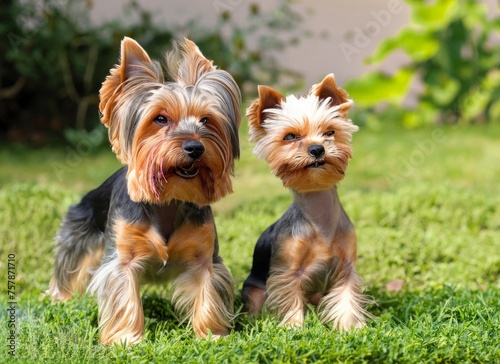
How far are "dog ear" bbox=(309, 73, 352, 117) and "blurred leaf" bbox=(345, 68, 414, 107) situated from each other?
390 inches

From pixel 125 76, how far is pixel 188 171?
66cm

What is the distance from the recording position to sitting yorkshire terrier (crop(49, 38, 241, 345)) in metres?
4.20

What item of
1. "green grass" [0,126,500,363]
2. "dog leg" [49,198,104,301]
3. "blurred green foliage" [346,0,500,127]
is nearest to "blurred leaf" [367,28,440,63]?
"blurred green foliage" [346,0,500,127]

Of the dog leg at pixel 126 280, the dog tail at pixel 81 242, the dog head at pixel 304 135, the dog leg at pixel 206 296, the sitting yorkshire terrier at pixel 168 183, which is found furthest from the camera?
the dog tail at pixel 81 242

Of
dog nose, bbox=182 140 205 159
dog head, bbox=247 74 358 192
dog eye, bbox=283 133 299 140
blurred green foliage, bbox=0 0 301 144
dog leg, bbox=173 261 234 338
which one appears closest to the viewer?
dog nose, bbox=182 140 205 159

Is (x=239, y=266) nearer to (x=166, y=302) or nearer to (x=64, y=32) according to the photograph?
(x=166, y=302)

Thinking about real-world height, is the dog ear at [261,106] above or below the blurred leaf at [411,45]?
above

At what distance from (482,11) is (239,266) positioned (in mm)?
9383

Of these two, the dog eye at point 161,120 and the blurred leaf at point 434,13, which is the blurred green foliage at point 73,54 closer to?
the blurred leaf at point 434,13

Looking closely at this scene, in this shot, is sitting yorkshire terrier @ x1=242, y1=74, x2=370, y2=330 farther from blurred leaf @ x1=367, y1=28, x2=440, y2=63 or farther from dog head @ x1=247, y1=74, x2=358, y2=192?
blurred leaf @ x1=367, y1=28, x2=440, y2=63

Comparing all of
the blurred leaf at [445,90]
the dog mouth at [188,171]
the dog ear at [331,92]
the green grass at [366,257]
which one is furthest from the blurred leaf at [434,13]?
the dog mouth at [188,171]

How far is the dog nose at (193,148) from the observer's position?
4.09 meters

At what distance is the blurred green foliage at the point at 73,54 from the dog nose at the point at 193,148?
25.4 ft

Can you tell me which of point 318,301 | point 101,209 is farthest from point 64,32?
point 318,301
